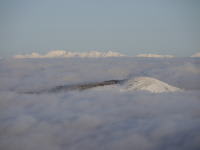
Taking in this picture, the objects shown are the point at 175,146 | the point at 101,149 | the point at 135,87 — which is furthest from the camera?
the point at 135,87

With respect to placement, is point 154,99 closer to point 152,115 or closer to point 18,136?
point 152,115

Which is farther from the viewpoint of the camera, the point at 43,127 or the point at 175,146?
the point at 43,127

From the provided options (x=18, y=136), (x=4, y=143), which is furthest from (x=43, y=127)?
(x=4, y=143)

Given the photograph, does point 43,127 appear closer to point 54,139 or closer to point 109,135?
point 54,139

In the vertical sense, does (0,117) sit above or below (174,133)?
below

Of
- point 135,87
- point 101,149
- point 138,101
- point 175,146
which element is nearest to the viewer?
point 175,146

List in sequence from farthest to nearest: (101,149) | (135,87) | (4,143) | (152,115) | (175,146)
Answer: (135,87)
(152,115)
(4,143)
(101,149)
(175,146)

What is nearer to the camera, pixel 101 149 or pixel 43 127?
pixel 101 149

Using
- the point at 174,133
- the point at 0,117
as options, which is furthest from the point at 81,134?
the point at 0,117

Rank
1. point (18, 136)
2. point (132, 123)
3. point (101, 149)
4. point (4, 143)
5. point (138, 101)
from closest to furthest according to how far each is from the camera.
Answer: point (101, 149), point (4, 143), point (18, 136), point (132, 123), point (138, 101)
